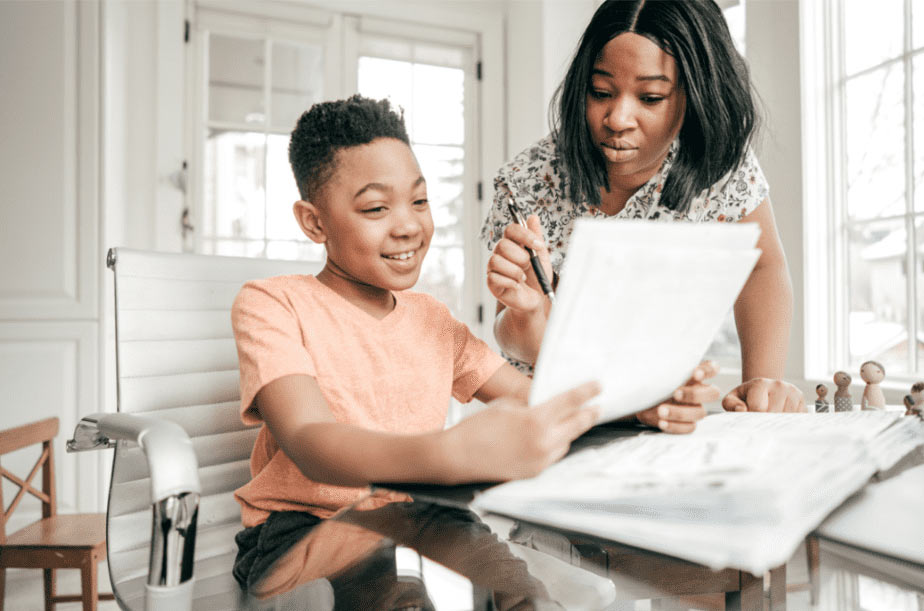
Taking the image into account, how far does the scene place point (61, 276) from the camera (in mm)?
2527

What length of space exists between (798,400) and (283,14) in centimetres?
314

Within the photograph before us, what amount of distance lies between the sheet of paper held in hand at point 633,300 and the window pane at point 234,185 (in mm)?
2957

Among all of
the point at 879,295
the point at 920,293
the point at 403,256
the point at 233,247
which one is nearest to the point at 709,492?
the point at 403,256

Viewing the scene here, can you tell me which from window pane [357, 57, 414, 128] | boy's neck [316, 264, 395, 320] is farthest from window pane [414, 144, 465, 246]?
boy's neck [316, 264, 395, 320]

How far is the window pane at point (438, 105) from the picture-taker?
3.58 meters

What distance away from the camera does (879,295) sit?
2.12 m

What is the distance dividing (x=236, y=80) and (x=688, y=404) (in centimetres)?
311

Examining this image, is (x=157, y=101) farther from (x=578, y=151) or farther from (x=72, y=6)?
(x=578, y=151)

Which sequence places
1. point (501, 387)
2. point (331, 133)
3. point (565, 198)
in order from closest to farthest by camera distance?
point (331, 133) < point (501, 387) < point (565, 198)

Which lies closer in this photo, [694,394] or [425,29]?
[694,394]

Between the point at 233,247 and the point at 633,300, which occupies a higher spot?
the point at 233,247

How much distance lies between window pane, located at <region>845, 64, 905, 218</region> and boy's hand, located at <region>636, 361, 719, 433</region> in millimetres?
1864

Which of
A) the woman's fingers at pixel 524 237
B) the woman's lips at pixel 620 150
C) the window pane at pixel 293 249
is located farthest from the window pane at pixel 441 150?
the woman's fingers at pixel 524 237

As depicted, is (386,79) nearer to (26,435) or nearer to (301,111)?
(301,111)
